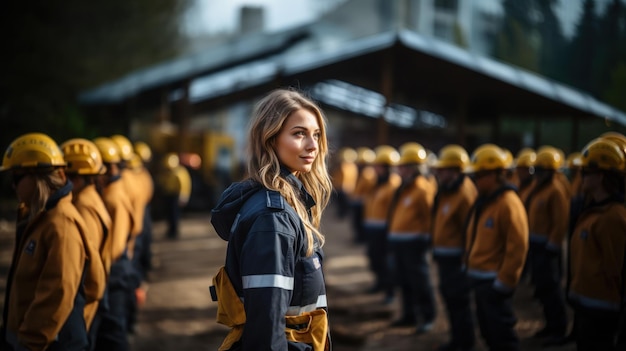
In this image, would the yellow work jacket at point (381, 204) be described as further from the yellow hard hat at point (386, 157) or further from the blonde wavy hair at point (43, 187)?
the blonde wavy hair at point (43, 187)

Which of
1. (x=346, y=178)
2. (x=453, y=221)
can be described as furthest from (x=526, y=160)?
(x=346, y=178)

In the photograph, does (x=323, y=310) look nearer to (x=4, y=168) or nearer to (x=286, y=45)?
(x=4, y=168)

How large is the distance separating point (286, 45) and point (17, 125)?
9.29 m

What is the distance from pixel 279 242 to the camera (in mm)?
2086

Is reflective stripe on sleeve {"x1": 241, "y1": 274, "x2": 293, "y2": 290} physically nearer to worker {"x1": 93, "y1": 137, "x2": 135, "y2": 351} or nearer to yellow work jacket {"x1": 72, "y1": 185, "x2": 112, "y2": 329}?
yellow work jacket {"x1": 72, "y1": 185, "x2": 112, "y2": 329}

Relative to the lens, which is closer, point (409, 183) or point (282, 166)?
point (282, 166)

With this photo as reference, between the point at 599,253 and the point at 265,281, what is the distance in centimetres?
303

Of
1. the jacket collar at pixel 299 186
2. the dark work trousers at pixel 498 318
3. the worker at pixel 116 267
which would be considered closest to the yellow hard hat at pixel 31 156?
the worker at pixel 116 267

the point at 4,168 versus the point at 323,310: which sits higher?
the point at 4,168

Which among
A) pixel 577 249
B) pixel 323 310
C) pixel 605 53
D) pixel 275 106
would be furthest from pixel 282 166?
pixel 605 53

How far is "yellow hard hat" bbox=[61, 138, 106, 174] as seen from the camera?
446 cm

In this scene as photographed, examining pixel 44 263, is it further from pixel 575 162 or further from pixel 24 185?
pixel 575 162

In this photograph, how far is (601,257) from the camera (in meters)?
3.95

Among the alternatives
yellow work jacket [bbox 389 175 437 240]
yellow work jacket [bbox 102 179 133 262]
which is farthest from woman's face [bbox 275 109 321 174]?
yellow work jacket [bbox 389 175 437 240]
